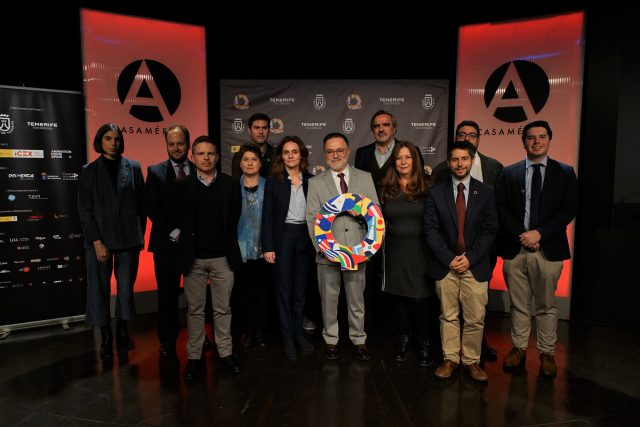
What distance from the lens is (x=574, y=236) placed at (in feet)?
14.6

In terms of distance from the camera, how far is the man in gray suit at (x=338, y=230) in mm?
3223

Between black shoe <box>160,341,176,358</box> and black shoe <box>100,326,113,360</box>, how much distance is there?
40cm

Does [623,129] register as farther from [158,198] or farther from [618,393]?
[158,198]

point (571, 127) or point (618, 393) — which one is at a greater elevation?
point (571, 127)

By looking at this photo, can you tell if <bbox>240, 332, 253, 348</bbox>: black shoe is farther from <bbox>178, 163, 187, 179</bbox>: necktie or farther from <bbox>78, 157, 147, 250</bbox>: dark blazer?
<bbox>178, 163, 187, 179</bbox>: necktie

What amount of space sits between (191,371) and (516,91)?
4.07m

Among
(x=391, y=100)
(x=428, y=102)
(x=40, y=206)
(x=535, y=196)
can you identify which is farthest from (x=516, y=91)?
(x=40, y=206)

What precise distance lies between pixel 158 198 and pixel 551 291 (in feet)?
9.60

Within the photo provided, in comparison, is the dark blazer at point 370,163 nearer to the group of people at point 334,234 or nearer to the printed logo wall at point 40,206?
the group of people at point 334,234

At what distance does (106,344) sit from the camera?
350 cm

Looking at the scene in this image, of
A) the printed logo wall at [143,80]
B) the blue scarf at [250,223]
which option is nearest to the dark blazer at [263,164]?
the blue scarf at [250,223]

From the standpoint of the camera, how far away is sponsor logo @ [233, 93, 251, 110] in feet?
16.8

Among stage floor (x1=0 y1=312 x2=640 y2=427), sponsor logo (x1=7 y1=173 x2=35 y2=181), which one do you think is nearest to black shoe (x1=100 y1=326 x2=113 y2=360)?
stage floor (x1=0 y1=312 x2=640 y2=427)

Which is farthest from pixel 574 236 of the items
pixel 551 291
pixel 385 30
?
pixel 385 30
